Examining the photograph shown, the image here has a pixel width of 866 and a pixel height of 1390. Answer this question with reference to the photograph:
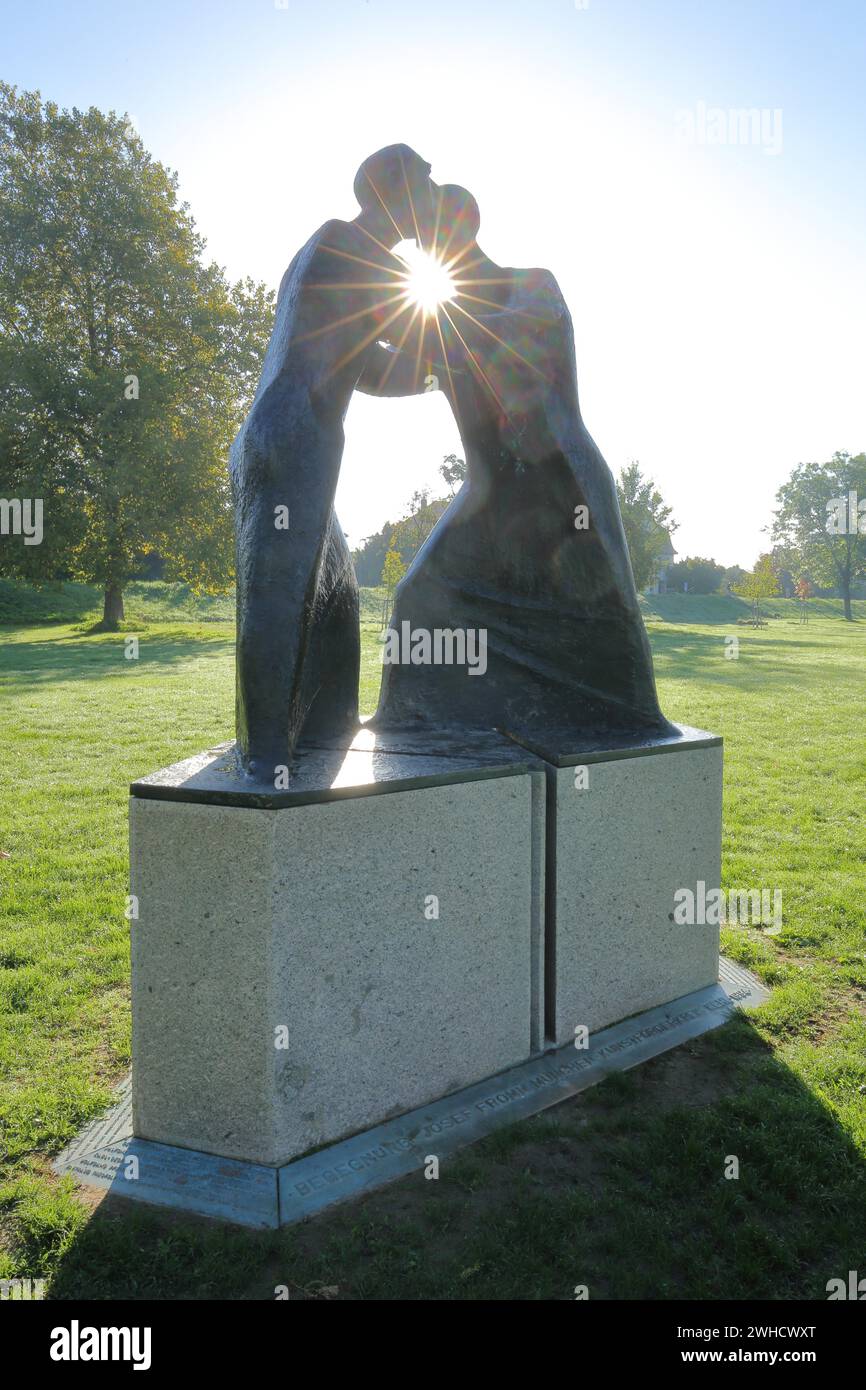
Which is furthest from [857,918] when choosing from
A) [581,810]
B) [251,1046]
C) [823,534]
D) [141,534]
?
[823,534]

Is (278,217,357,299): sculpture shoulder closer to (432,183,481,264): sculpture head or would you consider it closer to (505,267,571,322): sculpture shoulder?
(432,183,481,264): sculpture head

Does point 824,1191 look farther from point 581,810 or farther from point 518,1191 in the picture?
point 581,810

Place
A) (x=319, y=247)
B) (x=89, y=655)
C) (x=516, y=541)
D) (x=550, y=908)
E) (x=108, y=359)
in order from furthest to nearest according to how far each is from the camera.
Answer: (x=108, y=359) → (x=89, y=655) → (x=516, y=541) → (x=550, y=908) → (x=319, y=247)

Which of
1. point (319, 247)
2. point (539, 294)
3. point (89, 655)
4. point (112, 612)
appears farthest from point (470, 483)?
point (112, 612)

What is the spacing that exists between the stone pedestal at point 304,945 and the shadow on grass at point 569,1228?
13.8 inches

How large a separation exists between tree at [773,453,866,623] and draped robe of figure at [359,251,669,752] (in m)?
58.9

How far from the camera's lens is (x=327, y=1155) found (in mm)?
3062

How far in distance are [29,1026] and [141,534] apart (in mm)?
21557

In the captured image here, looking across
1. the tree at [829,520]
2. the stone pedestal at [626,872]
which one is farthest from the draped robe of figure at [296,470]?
the tree at [829,520]

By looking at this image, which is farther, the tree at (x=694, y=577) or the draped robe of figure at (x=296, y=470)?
the tree at (x=694, y=577)

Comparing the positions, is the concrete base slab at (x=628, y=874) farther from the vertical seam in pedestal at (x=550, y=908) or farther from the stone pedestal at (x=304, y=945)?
the stone pedestal at (x=304, y=945)

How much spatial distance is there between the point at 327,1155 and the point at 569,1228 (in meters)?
0.87

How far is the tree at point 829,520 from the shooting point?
2297 inches

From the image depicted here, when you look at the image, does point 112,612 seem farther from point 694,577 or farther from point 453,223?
point 694,577
